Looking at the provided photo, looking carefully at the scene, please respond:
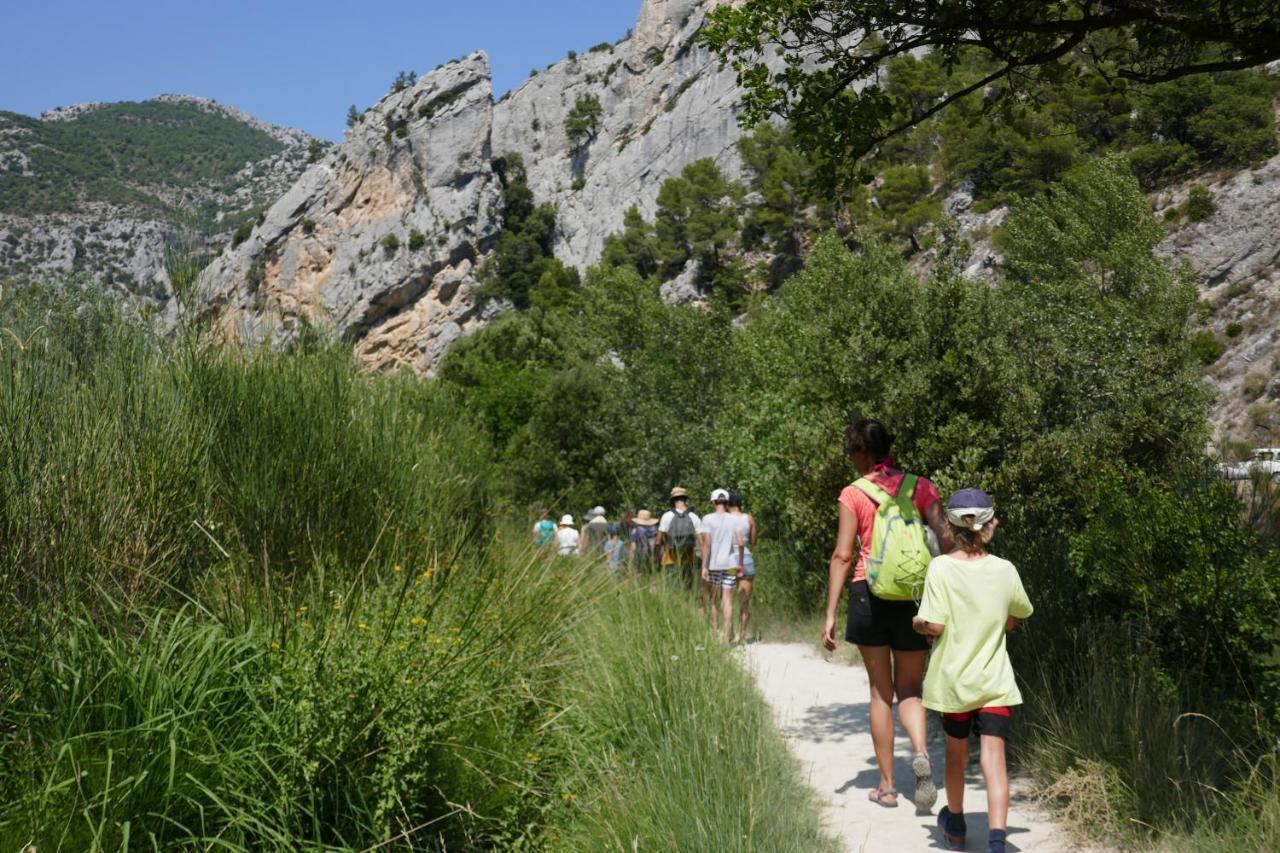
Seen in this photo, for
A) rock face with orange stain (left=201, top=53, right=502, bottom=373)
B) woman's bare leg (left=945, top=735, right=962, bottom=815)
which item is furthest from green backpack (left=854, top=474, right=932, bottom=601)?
rock face with orange stain (left=201, top=53, right=502, bottom=373)

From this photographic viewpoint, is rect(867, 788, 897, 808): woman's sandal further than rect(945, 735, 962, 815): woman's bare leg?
Yes

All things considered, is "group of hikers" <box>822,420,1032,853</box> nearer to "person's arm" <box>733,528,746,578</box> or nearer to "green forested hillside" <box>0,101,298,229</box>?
"person's arm" <box>733,528,746,578</box>

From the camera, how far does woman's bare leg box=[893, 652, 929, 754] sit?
17.0 feet

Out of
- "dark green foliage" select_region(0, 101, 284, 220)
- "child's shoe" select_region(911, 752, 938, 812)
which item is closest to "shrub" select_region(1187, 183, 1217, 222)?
"child's shoe" select_region(911, 752, 938, 812)

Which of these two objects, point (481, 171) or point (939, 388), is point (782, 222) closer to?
point (481, 171)

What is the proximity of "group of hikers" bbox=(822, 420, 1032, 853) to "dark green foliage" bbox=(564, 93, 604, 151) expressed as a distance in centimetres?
9840

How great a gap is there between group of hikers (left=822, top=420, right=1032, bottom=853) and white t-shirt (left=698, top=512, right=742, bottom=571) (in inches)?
193

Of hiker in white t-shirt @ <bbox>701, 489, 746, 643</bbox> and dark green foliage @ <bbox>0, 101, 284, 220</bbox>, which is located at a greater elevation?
dark green foliage @ <bbox>0, 101, 284, 220</bbox>

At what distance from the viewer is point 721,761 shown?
16.0ft

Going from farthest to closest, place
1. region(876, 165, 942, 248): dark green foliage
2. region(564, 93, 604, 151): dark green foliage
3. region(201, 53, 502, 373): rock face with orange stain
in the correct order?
region(564, 93, 604, 151): dark green foliage
region(201, 53, 502, 373): rock face with orange stain
region(876, 165, 942, 248): dark green foliage

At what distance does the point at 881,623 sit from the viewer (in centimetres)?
526

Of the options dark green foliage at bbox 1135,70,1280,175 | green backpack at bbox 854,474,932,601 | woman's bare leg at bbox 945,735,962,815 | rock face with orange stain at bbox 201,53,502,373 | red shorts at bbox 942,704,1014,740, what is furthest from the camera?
rock face with orange stain at bbox 201,53,502,373

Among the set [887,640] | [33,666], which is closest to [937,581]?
Answer: [887,640]

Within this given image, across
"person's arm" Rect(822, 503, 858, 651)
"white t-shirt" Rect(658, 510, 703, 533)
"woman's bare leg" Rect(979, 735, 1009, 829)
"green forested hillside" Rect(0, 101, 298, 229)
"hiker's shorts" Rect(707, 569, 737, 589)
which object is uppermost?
"green forested hillside" Rect(0, 101, 298, 229)
